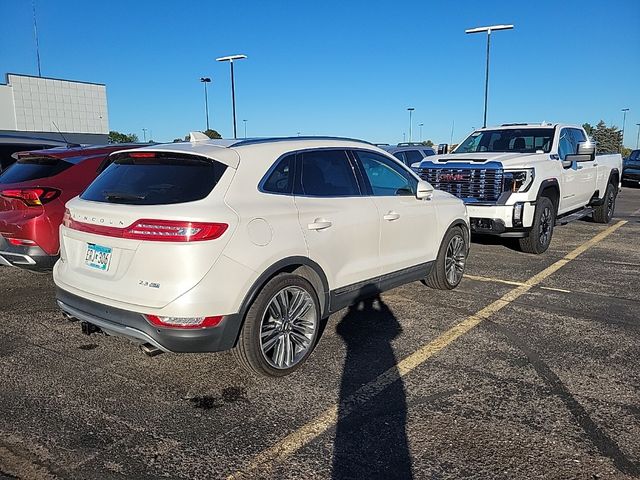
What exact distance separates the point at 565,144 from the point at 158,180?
25.2 feet

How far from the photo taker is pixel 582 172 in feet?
31.0

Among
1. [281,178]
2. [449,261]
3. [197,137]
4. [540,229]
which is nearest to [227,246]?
[281,178]

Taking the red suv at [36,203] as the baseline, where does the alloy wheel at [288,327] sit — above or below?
below

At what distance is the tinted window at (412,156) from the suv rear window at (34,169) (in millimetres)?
9707

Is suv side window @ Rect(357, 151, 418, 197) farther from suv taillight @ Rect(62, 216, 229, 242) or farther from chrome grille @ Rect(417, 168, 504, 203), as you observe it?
chrome grille @ Rect(417, 168, 504, 203)

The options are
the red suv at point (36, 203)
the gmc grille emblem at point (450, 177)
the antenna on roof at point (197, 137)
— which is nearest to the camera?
the antenna on roof at point (197, 137)

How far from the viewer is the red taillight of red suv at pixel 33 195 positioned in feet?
17.8

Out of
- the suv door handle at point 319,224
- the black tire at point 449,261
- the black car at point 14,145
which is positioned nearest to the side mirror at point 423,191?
the black tire at point 449,261

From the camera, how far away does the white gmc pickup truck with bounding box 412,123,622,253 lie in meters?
7.57

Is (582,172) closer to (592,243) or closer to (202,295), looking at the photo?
(592,243)

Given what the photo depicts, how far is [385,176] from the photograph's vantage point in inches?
201

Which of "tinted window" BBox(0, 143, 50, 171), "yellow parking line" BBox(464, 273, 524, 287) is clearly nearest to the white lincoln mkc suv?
"yellow parking line" BBox(464, 273, 524, 287)

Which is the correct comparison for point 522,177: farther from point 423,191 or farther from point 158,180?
point 158,180

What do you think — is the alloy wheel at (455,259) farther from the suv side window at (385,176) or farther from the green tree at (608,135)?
the green tree at (608,135)
